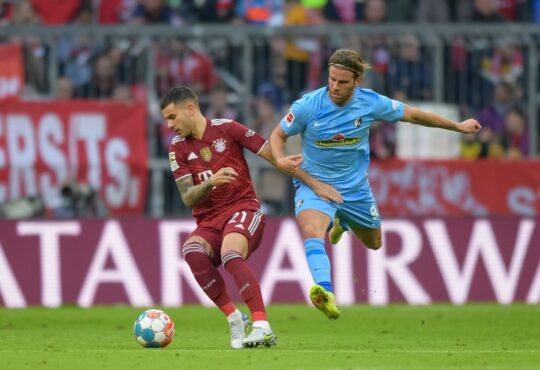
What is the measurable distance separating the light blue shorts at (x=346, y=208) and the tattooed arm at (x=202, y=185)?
1026mm

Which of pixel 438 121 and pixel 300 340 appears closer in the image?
pixel 438 121

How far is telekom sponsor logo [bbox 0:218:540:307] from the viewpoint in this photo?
17344mm

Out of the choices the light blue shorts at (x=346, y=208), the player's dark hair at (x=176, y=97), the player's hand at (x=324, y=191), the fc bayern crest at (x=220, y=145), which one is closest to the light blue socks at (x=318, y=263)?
the light blue shorts at (x=346, y=208)

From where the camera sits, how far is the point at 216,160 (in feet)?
36.8

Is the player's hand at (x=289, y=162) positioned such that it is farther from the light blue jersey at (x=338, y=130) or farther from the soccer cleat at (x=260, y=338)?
the soccer cleat at (x=260, y=338)

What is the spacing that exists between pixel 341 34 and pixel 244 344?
8089 mm

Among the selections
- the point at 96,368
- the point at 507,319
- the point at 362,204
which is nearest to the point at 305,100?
the point at 362,204

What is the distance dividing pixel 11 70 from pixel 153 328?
801cm

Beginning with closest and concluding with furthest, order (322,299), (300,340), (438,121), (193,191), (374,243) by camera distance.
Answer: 1. (322,299)
2. (193,191)
3. (438,121)
4. (300,340)
5. (374,243)

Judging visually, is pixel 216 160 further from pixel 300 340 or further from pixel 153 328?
pixel 300 340

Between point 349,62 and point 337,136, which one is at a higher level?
point 349,62

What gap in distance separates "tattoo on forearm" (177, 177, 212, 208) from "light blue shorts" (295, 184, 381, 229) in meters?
1.12

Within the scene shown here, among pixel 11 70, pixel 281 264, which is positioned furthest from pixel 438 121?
pixel 11 70

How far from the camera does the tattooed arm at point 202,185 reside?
10.7 m
